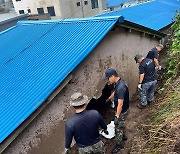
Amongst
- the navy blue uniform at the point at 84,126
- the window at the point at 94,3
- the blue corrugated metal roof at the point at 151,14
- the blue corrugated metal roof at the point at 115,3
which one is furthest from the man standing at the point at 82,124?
the blue corrugated metal roof at the point at 115,3

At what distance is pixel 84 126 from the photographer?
3.75 m

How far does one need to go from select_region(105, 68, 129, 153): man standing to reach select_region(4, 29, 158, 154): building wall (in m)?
1.38

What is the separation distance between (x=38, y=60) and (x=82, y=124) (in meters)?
3.22

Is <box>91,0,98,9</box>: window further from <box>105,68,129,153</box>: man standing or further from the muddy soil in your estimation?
<box>105,68,129,153</box>: man standing

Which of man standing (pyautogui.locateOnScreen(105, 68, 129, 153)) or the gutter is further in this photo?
the gutter

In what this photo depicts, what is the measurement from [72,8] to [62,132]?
32527 millimetres

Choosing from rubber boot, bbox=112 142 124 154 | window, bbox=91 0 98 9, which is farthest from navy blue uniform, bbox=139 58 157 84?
window, bbox=91 0 98 9

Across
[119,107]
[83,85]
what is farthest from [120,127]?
[83,85]

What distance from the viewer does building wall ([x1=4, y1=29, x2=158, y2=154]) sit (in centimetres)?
505

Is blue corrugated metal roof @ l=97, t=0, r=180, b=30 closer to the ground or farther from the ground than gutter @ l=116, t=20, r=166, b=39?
closer to the ground

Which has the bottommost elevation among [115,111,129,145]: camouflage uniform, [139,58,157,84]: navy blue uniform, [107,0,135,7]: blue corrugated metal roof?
[107,0,135,7]: blue corrugated metal roof

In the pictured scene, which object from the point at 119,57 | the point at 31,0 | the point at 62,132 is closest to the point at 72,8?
the point at 31,0

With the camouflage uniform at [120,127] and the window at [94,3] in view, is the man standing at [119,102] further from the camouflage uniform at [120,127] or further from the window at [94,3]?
the window at [94,3]

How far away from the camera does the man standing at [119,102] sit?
4.62 metres
